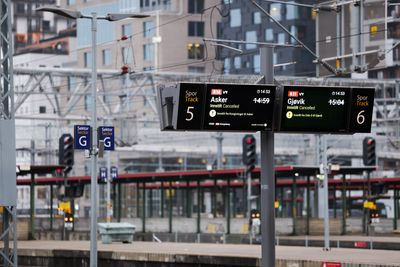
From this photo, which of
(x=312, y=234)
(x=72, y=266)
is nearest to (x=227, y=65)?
(x=312, y=234)

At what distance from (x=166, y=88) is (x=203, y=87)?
109 centimetres

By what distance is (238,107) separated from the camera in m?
29.0

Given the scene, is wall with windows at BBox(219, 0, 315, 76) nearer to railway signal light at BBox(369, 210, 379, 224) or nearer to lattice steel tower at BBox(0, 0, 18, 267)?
railway signal light at BBox(369, 210, 379, 224)

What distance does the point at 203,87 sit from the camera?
28547 mm

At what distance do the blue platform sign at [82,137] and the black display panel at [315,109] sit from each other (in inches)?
593

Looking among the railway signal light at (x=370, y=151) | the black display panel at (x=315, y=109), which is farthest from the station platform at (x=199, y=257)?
the railway signal light at (x=370, y=151)

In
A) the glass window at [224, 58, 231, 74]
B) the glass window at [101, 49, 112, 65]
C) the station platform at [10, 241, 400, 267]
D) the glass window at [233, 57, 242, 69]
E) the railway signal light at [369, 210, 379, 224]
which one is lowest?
the railway signal light at [369, 210, 379, 224]

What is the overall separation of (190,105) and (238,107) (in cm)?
126

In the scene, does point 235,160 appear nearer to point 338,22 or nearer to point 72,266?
point 72,266

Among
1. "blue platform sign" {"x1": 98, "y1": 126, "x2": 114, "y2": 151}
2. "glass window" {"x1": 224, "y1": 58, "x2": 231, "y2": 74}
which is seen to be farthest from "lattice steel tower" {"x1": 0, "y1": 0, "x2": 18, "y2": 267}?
"glass window" {"x1": 224, "y1": 58, "x2": 231, "y2": 74}

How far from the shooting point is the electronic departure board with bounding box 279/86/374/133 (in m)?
29.4

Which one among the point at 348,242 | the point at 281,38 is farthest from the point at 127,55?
the point at 281,38

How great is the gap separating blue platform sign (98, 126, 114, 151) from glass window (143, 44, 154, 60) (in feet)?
205

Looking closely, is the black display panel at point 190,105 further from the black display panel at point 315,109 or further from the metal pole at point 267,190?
the black display panel at point 315,109
